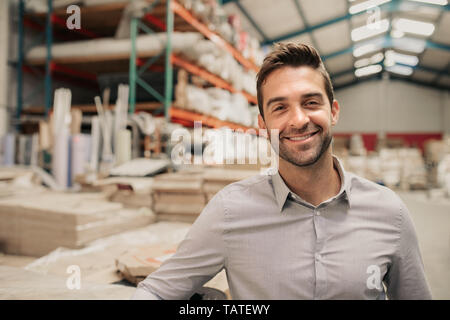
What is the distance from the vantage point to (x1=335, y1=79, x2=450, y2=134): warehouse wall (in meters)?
18.7

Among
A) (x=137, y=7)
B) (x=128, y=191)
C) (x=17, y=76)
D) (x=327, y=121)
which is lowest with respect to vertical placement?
(x=128, y=191)

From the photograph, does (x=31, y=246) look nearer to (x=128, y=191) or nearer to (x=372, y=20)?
(x=128, y=191)

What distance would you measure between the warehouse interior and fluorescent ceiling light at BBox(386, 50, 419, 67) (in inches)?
104

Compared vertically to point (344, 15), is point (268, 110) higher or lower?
lower

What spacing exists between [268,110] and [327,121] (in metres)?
0.17

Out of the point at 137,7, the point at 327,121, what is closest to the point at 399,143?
the point at 137,7

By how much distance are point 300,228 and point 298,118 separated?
315 mm

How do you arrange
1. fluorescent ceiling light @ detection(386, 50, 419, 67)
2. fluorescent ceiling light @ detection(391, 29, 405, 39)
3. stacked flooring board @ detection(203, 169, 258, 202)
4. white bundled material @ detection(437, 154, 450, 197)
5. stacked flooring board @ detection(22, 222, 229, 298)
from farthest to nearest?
fluorescent ceiling light @ detection(386, 50, 419, 67) < fluorescent ceiling light @ detection(391, 29, 405, 39) < white bundled material @ detection(437, 154, 450, 197) < stacked flooring board @ detection(203, 169, 258, 202) < stacked flooring board @ detection(22, 222, 229, 298)

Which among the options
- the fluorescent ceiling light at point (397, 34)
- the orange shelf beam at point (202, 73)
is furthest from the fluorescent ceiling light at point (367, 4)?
the fluorescent ceiling light at point (397, 34)

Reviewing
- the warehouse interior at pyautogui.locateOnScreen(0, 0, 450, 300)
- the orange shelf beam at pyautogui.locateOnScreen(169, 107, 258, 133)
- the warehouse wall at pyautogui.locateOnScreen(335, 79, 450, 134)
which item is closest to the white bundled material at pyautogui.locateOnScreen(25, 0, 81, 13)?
the warehouse interior at pyautogui.locateOnScreen(0, 0, 450, 300)

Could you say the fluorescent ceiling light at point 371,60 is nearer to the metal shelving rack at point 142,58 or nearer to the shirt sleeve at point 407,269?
the metal shelving rack at point 142,58

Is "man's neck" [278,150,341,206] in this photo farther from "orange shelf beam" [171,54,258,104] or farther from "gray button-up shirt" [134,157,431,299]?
"orange shelf beam" [171,54,258,104]

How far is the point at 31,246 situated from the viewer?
1.81 metres
